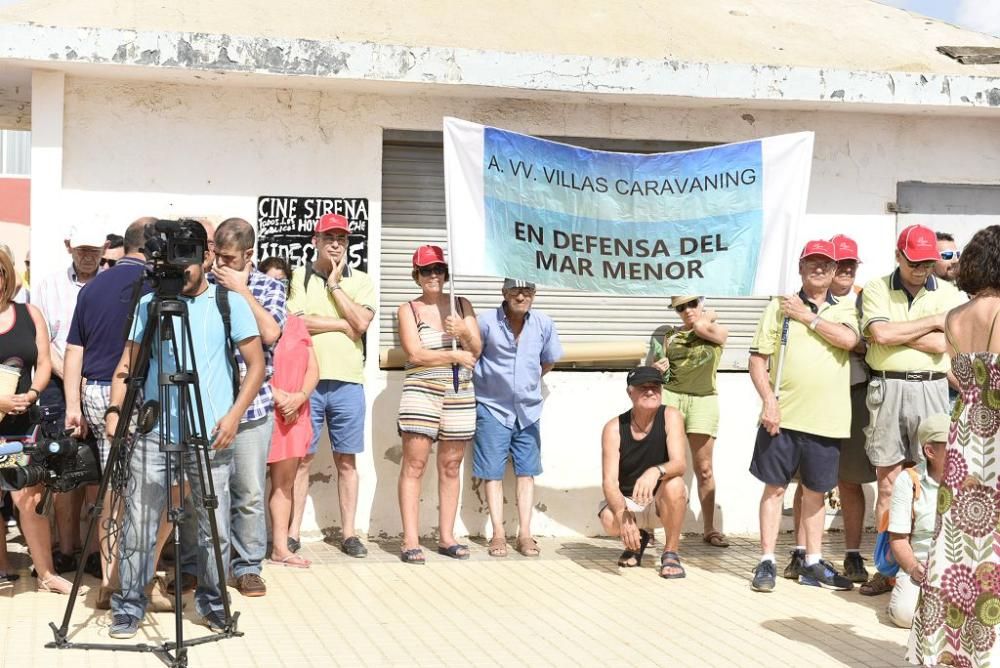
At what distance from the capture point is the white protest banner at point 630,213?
27.3 feet

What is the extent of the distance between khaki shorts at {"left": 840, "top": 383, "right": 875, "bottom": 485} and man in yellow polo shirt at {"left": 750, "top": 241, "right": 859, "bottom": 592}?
270 mm

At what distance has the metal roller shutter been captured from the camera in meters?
9.51

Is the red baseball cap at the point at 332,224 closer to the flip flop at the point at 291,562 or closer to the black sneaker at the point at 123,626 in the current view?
the flip flop at the point at 291,562

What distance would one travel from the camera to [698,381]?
Answer: 30.5ft

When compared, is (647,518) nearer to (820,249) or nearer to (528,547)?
(528,547)

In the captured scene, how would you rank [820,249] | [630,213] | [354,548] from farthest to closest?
[354,548], [630,213], [820,249]

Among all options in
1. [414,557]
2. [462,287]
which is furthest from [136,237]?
[462,287]

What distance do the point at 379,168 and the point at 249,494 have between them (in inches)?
120

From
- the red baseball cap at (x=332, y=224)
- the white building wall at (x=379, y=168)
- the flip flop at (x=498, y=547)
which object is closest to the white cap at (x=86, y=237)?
the white building wall at (x=379, y=168)

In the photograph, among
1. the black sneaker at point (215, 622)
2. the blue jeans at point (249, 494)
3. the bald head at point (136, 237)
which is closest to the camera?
the black sneaker at point (215, 622)

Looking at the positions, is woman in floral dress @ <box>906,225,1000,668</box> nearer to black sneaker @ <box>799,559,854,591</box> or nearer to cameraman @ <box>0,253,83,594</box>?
black sneaker @ <box>799,559,854,591</box>

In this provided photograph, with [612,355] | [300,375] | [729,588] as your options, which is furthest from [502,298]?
[729,588]

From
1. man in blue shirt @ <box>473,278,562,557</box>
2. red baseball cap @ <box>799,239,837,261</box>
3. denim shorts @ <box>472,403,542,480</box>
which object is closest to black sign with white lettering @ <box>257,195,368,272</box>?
man in blue shirt @ <box>473,278,562,557</box>

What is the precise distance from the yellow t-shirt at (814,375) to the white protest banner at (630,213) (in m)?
0.34
